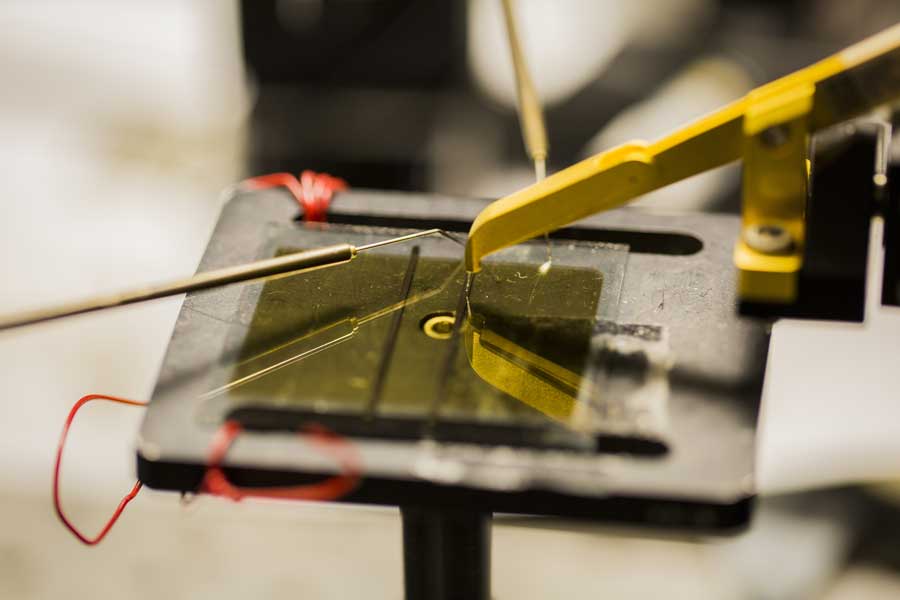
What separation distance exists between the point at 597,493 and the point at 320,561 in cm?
92

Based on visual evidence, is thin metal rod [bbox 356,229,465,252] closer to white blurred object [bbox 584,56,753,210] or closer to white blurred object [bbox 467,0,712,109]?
white blurred object [bbox 584,56,753,210]

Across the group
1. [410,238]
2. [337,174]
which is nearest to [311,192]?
[410,238]

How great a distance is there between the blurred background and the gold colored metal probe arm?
2.31 feet

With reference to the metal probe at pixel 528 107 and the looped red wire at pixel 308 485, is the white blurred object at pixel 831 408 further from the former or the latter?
the looped red wire at pixel 308 485

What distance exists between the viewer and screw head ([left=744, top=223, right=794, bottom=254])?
2.61 ft

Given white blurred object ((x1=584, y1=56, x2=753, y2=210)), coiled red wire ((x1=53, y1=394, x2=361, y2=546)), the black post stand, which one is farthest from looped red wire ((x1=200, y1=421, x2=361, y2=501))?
white blurred object ((x1=584, y1=56, x2=753, y2=210))

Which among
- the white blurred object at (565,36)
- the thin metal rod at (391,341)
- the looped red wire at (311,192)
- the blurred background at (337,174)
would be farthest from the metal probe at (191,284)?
the white blurred object at (565,36)

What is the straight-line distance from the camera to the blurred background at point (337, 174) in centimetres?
157

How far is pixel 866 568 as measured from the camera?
1533 millimetres

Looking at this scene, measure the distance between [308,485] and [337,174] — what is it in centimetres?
143

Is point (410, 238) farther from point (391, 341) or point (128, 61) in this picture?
point (128, 61)

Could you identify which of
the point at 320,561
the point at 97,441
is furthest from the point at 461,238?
the point at 97,441

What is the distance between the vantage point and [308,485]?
752 mm

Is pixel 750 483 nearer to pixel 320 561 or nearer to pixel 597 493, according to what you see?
pixel 597 493
